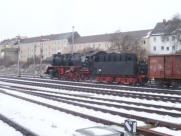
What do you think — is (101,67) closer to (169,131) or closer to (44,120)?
(44,120)

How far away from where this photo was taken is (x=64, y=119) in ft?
28.0

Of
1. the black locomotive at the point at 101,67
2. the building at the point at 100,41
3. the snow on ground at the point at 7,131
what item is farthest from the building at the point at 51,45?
the snow on ground at the point at 7,131

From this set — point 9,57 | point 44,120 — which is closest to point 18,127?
point 44,120

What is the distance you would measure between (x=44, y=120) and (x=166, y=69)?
41.5 feet

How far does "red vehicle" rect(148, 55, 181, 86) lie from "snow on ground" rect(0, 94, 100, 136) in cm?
1110

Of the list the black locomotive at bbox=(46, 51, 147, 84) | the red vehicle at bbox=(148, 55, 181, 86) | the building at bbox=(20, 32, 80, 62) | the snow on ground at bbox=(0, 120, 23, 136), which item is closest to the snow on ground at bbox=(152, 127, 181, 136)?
the snow on ground at bbox=(0, 120, 23, 136)

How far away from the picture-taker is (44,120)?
8.40 meters

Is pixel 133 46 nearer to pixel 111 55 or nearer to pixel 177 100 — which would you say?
pixel 111 55

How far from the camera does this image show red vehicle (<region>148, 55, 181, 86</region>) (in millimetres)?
17672

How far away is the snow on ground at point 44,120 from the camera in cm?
704

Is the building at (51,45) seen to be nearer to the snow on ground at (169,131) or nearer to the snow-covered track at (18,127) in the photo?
the snow-covered track at (18,127)

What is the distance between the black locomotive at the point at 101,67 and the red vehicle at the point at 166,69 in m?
1.72

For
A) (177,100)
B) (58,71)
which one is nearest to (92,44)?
(58,71)

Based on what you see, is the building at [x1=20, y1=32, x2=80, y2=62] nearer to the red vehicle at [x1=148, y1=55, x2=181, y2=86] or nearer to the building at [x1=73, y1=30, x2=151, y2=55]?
the building at [x1=73, y1=30, x2=151, y2=55]
